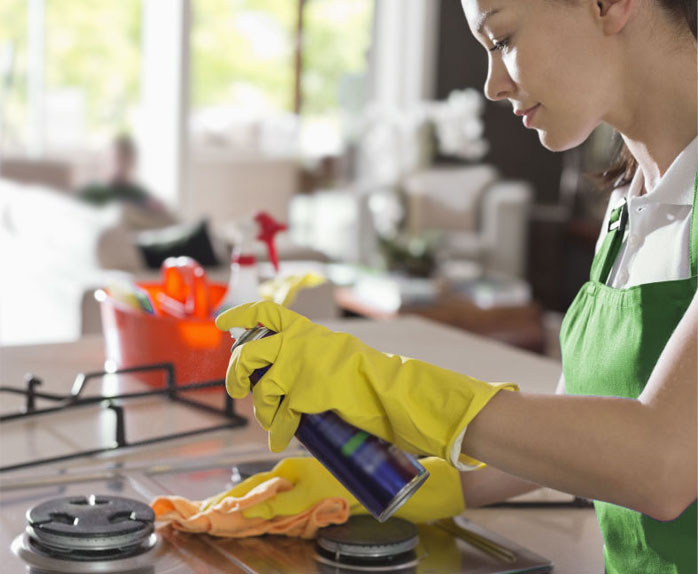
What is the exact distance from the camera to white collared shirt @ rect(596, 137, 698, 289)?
2.91 ft

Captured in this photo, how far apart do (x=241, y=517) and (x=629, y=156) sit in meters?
0.52

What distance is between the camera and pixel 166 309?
4.90 ft

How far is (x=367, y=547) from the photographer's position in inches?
36.2

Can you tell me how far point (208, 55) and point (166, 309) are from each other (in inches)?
222

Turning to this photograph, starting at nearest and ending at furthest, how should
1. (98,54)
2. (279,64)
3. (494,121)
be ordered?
(98,54) → (279,64) → (494,121)

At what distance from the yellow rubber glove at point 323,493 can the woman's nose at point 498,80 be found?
14.3 inches

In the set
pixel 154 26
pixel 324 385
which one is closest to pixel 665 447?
pixel 324 385

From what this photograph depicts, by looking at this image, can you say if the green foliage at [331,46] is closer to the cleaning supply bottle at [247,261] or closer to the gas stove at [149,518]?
the cleaning supply bottle at [247,261]

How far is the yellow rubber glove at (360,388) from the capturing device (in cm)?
75

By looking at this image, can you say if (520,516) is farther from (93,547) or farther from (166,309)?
(166,309)

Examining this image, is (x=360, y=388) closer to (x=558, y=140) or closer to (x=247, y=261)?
(x=558, y=140)

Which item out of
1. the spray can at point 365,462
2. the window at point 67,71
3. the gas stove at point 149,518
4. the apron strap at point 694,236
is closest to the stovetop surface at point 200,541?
the gas stove at point 149,518

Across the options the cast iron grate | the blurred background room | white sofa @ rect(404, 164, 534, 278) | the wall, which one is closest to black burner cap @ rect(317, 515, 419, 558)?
the cast iron grate

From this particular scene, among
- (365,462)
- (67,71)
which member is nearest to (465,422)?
(365,462)
